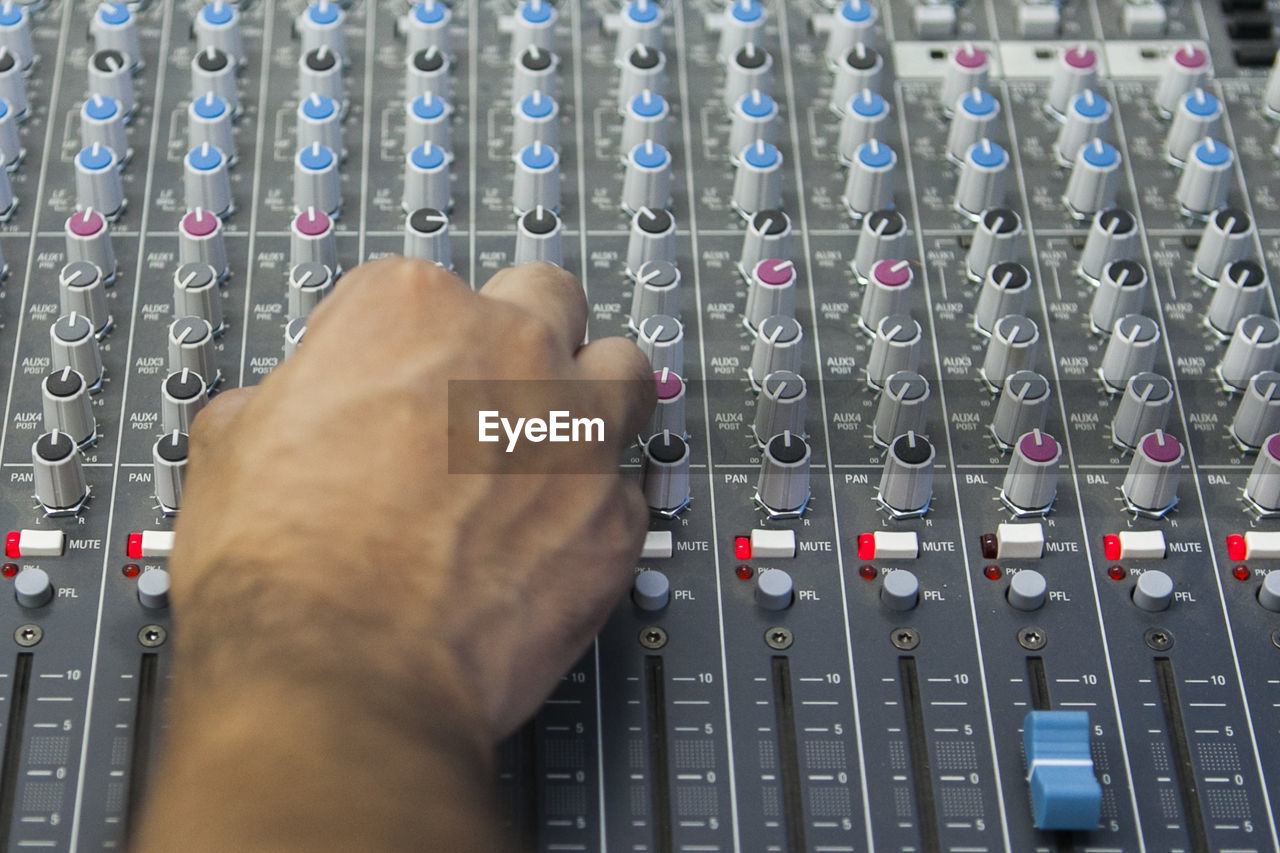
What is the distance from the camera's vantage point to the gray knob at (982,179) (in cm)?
367

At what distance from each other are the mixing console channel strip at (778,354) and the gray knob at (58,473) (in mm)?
11

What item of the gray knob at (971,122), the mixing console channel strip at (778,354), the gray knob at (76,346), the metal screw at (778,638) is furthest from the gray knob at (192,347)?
the gray knob at (971,122)

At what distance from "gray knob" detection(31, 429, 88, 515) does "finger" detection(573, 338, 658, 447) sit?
87 centimetres

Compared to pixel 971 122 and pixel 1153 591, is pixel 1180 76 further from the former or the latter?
pixel 1153 591

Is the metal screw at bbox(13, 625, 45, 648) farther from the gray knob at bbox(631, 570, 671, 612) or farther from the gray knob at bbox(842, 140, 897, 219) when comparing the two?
the gray knob at bbox(842, 140, 897, 219)

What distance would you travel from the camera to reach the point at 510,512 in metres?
2.75

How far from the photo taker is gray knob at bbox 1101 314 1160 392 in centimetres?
337

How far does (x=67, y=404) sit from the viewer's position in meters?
3.21

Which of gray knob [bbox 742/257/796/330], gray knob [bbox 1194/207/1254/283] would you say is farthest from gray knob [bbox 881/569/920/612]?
gray knob [bbox 1194/207/1254/283]

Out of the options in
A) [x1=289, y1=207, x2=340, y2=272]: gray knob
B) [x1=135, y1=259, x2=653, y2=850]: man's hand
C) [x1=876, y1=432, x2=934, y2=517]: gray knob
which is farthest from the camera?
[x1=289, y1=207, x2=340, y2=272]: gray knob

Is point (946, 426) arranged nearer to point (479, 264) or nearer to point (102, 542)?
point (479, 264)

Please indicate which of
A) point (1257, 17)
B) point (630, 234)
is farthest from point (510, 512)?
point (1257, 17)

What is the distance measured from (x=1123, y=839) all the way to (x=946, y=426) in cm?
82

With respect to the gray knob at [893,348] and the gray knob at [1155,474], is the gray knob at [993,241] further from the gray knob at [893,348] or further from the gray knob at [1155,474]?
the gray knob at [1155,474]
